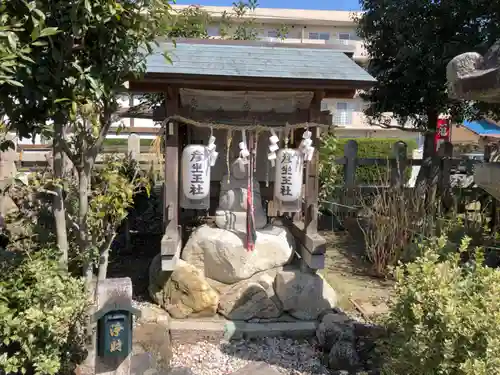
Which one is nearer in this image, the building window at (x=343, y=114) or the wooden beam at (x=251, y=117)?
the wooden beam at (x=251, y=117)

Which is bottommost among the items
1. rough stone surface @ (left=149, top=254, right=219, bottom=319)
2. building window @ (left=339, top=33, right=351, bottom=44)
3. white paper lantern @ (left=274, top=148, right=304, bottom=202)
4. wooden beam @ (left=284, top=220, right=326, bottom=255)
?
rough stone surface @ (left=149, top=254, right=219, bottom=319)

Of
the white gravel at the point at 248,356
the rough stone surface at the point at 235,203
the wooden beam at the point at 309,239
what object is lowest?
the white gravel at the point at 248,356

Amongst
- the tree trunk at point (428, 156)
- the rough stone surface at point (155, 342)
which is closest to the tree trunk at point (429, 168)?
the tree trunk at point (428, 156)

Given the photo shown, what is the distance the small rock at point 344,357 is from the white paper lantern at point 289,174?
1.72 m

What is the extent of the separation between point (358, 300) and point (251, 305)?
4.89 feet

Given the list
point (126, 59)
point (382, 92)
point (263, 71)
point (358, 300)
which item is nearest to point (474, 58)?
point (126, 59)

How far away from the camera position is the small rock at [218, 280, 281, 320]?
201 inches

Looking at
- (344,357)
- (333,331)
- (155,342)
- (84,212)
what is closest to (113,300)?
(84,212)

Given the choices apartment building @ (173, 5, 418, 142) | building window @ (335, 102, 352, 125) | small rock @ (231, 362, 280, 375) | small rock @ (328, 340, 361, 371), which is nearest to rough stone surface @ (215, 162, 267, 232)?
small rock @ (328, 340, 361, 371)

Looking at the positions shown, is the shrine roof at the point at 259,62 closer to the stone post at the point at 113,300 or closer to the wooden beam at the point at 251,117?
the wooden beam at the point at 251,117

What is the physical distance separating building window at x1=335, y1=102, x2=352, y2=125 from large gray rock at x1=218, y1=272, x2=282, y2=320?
82.8 feet

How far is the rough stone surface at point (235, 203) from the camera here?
5574mm

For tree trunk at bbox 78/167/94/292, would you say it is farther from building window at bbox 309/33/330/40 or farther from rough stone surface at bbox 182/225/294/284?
building window at bbox 309/33/330/40

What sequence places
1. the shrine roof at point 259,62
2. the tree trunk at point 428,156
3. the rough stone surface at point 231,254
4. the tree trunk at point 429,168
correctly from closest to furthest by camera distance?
the shrine roof at point 259,62, the rough stone surface at point 231,254, the tree trunk at point 429,168, the tree trunk at point 428,156
